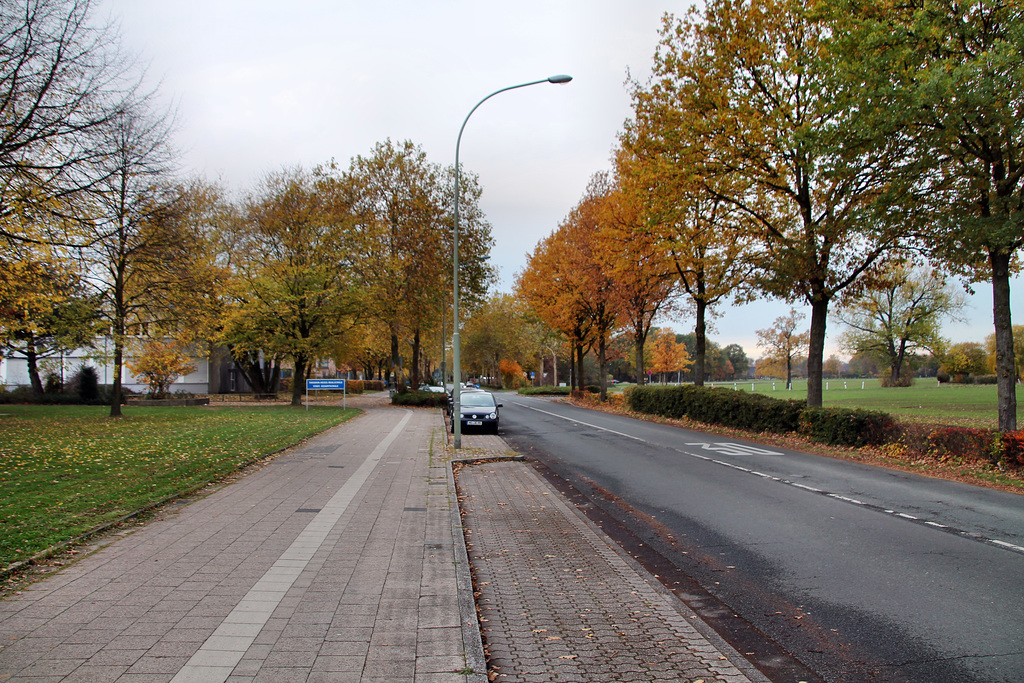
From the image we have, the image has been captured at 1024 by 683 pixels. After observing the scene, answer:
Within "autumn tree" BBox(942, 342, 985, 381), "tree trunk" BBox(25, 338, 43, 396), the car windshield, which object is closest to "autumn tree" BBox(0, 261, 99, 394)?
"tree trunk" BBox(25, 338, 43, 396)

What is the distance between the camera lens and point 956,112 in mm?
11281

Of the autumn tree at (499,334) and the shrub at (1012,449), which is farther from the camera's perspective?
the autumn tree at (499,334)

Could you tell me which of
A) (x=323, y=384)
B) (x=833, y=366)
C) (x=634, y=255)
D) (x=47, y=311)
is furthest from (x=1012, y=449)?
(x=833, y=366)

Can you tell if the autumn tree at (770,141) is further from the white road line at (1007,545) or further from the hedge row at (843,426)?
the white road line at (1007,545)

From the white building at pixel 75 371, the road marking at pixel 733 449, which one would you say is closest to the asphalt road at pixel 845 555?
the road marking at pixel 733 449

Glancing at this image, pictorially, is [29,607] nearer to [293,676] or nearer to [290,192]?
[293,676]

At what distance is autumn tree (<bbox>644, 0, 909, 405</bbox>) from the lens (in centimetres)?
1595

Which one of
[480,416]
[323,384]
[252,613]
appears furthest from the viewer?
[323,384]

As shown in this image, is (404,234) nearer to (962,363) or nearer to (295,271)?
(295,271)

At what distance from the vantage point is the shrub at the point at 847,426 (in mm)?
13883

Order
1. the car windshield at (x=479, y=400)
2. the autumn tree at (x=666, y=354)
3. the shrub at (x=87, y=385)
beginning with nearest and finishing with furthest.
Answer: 1. the car windshield at (x=479, y=400)
2. the shrub at (x=87, y=385)
3. the autumn tree at (x=666, y=354)

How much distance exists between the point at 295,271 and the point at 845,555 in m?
30.2

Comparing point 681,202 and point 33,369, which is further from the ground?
point 681,202

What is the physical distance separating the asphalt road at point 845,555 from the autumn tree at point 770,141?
6.28 m
